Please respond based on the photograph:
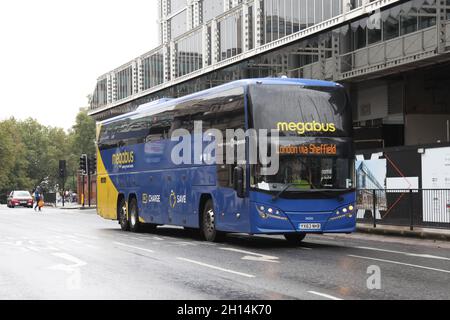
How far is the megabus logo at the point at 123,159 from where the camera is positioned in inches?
920

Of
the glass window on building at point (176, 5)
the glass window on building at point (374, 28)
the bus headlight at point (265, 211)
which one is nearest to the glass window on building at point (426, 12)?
the glass window on building at point (374, 28)

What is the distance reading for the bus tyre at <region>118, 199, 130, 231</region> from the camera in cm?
2444

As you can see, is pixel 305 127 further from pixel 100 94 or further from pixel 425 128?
pixel 100 94

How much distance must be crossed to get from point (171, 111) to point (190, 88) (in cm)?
3481

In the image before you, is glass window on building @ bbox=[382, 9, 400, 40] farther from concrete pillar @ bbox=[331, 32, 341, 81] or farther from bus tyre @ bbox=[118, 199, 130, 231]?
bus tyre @ bbox=[118, 199, 130, 231]

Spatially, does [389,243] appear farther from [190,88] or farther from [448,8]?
[190,88]

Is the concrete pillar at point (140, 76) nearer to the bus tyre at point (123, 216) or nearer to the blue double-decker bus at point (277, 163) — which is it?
the bus tyre at point (123, 216)

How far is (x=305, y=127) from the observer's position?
16047 mm

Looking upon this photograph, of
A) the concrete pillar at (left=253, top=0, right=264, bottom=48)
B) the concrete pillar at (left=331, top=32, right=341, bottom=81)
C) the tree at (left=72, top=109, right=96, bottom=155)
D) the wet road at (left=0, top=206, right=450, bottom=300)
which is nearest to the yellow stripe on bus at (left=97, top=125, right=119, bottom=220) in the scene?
the wet road at (left=0, top=206, right=450, bottom=300)

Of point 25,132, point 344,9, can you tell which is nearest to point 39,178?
point 25,132

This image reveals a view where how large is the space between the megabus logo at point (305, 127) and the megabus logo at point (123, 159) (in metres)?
8.54

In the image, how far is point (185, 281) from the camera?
1066 centimetres

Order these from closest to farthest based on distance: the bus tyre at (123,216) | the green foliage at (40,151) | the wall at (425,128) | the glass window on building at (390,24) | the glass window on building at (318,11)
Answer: the bus tyre at (123,216), the glass window on building at (390,24), the wall at (425,128), the glass window on building at (318,11), the green foliage at (40,151)
